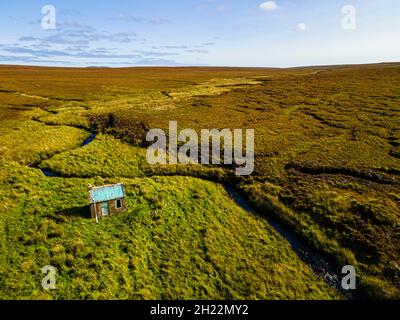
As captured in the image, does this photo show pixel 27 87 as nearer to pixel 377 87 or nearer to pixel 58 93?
pixel 58 93

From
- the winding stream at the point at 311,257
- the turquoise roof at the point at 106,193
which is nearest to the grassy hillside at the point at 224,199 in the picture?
the winding stream at the point at 311,257

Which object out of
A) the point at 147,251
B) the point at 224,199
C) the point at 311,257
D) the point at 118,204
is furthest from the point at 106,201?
the point at 311,257

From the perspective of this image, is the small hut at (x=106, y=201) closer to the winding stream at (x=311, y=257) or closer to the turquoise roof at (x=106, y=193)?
the turquoise roof at (x=106, y=193)

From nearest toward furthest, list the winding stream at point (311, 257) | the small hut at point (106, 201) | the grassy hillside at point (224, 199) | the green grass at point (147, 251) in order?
the green grass at point (147, 251), the grassy hillside at point (224, 199), the winding stream at point (311, 257), the small hut at point (106, 201)

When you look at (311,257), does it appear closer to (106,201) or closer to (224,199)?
(224,199)

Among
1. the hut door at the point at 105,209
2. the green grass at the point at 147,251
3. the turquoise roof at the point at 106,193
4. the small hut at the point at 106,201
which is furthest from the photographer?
the hut door at the point at 105,209

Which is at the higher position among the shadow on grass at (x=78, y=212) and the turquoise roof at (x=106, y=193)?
the turquoise roof at (x=106, y=193)

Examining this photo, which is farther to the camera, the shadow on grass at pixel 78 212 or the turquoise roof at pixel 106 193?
the shadow on grass at pixel 78 212

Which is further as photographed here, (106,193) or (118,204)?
(118,204)
